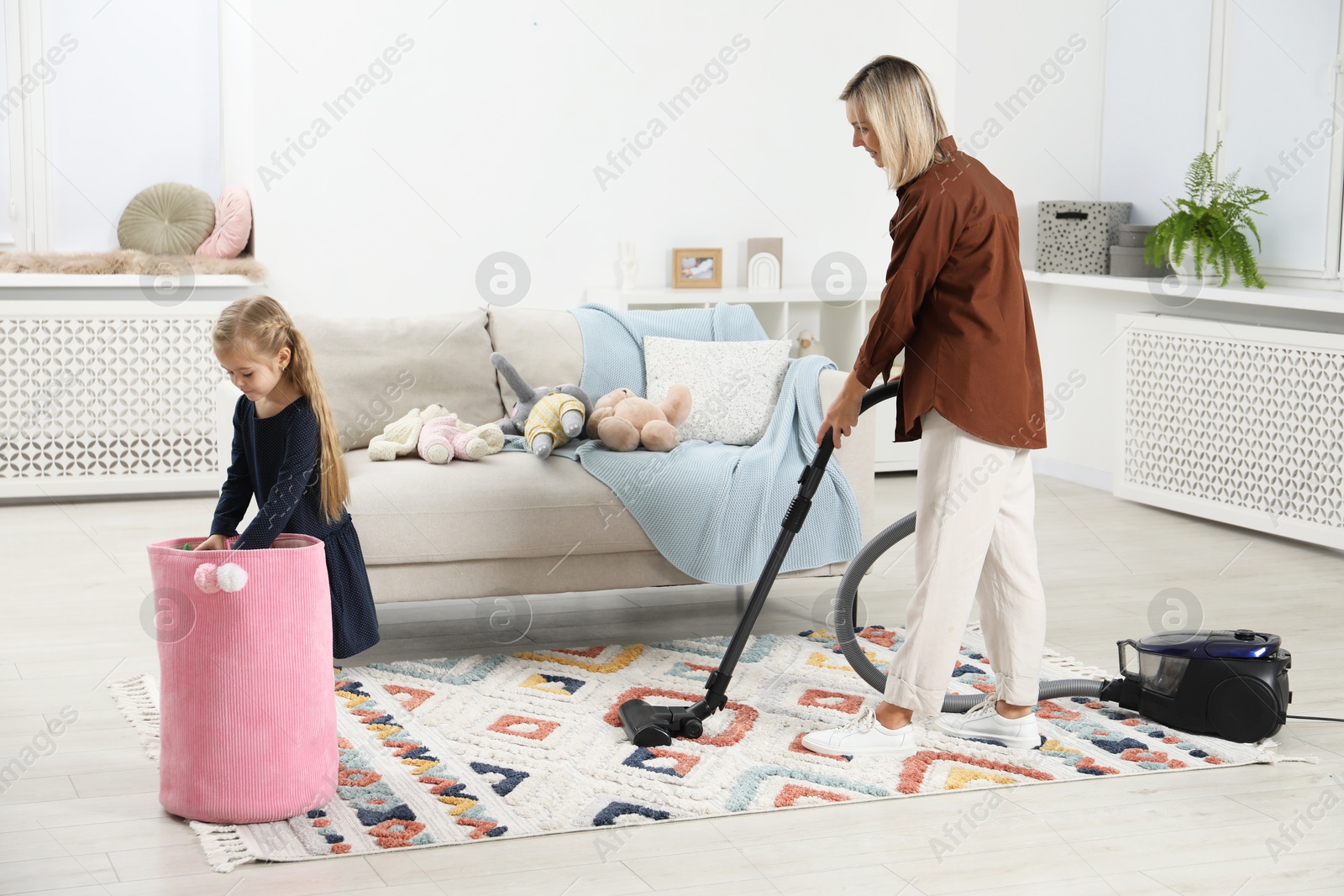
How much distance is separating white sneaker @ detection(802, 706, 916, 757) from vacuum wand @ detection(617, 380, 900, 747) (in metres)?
0.20

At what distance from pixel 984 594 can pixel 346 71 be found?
10.9 feet

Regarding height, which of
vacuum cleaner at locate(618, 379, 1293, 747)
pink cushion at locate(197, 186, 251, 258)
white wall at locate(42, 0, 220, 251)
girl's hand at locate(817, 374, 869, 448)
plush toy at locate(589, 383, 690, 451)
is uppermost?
white wall at locate(42, 0, 220, 251)

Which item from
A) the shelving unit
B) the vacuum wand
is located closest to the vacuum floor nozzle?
the vacuum wand

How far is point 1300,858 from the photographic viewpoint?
6.81 feet

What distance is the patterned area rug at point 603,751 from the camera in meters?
2.16

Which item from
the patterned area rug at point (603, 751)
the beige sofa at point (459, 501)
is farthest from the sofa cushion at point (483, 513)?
the patterned area rug at point (603, 751)

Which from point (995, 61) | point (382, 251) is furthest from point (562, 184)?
point (995, 61)

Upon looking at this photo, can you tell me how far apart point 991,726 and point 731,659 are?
52 cm

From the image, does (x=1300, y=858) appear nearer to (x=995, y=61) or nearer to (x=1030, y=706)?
(x=1030, y=706)

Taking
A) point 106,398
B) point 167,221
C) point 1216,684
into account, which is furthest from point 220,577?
point 167,221

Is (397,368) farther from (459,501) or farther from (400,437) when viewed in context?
(459,501)

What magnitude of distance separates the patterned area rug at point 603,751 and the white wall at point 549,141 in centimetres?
233

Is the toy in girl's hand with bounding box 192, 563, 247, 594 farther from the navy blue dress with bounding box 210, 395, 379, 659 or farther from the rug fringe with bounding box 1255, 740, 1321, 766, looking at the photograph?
the rug fringe with bounding box 1255, 740, 1321, 766

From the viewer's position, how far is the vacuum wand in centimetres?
249
